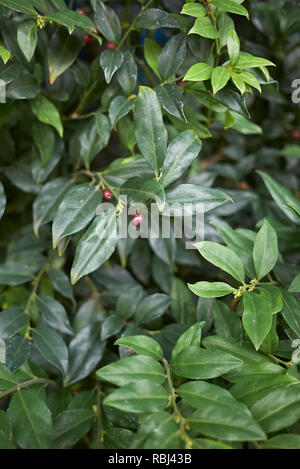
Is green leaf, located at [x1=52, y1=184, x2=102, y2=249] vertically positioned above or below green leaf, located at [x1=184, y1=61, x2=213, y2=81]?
below

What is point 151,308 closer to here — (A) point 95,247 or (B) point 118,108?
(A) point 95,247

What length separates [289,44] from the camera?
120 centimetres

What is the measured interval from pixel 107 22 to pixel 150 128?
0.26 metres

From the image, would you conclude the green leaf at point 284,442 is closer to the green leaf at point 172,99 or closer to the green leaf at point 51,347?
the green leaf at point 51,347

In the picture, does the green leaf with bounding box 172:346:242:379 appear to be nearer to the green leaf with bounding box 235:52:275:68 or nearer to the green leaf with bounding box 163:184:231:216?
the green leaf with bounding box 163:184:231:216

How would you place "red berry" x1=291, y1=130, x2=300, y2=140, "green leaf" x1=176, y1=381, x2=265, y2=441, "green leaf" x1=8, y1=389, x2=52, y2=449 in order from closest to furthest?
"green leaf" x1=176, y1=381, x2=265, y2=441 < "green leaf" x1=8, y1=389, x2=52, y2=449 < "red berry" x1=291, y1=130, x2=300, y2=140

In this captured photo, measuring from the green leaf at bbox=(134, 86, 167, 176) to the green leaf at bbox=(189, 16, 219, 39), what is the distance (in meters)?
0.12

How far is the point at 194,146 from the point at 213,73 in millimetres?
117

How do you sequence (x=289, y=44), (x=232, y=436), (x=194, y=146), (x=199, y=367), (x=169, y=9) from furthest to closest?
(x=289, y=44) < (x=169, y=9) < (x=194, y=146) < (x=199, y=367) < (x=232, y=436)

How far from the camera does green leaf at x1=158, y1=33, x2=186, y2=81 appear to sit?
79 centimetres

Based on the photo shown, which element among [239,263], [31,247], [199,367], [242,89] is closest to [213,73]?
[242,89]

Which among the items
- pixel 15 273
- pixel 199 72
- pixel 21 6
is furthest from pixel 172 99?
pixel 15 273

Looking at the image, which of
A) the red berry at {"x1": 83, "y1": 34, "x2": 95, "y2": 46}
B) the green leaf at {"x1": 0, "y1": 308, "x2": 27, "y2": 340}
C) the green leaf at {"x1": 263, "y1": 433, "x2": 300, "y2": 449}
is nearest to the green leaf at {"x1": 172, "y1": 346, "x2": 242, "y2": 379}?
the green leaf at {"x1": 263, "y1": 433, "x2": 300, "y2": 449}

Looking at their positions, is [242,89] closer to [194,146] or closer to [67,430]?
[194,146]
